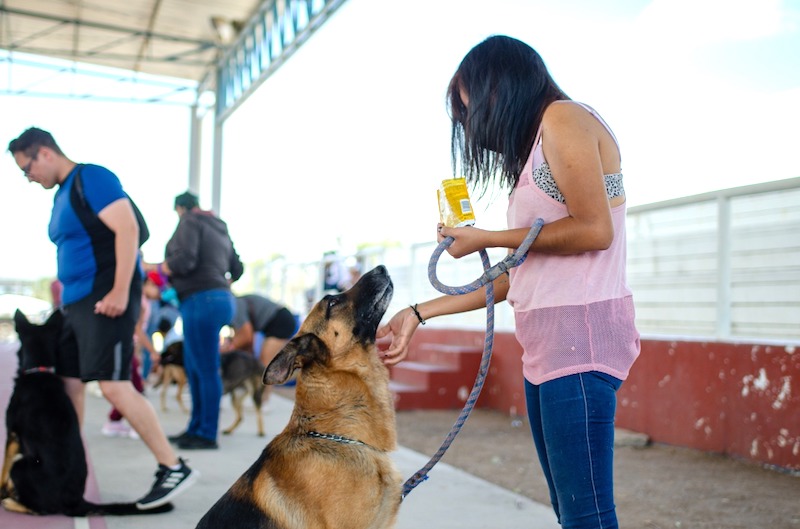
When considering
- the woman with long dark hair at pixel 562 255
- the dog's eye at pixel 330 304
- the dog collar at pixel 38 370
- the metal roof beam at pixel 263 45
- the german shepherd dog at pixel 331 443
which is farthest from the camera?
the metal roof beam at pixel 263 45

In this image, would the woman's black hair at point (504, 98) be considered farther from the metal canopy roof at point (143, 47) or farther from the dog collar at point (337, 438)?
the metal canopy roof at point (143, 47)

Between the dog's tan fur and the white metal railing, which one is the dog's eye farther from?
the dog's tan fur

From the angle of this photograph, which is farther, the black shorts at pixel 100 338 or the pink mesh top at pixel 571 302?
the black shorts at pixel 100 338

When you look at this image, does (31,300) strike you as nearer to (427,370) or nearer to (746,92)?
(427,370)

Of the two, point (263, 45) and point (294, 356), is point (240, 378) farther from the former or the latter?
point (263, 45)

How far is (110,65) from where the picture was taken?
72.2 feet

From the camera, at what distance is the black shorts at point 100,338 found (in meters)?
3.91

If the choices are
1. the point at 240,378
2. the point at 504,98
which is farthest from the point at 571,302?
the point at 240,378

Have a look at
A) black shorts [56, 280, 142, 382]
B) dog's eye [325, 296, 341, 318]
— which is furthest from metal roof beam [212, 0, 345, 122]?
dog's eye [325, 296, 341, 318]

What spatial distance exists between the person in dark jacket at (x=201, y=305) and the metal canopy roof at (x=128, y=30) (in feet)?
40.1

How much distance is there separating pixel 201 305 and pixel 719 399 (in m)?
4.12

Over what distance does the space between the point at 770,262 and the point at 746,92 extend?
373 cm

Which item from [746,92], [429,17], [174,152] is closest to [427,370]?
[746,92]

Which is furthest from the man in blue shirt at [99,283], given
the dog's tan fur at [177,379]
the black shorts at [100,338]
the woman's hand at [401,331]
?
the dog's tan fur at [177,379]
